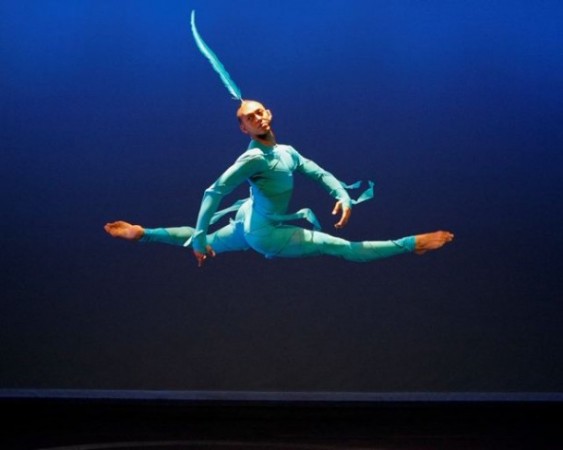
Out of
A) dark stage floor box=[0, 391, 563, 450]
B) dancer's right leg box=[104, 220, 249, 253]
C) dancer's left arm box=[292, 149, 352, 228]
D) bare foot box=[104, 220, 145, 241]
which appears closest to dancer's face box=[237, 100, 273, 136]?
dancer's left arm box=[292, 149, 352, 228]

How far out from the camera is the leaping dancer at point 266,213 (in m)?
3.08

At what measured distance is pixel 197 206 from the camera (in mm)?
4195

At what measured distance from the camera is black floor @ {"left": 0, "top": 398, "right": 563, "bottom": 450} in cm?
359

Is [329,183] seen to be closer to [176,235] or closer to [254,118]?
[254,118]

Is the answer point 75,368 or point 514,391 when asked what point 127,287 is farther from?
point 514,391

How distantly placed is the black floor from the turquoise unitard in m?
0.93

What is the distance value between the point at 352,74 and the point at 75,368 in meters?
2.09

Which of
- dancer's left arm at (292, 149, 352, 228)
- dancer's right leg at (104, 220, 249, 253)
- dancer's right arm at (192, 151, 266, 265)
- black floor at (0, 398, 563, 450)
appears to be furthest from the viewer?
black floor at (0, 398, 563, 450)

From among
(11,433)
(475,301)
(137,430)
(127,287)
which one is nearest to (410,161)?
(475,301)

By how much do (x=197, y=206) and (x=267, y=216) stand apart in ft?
3.53

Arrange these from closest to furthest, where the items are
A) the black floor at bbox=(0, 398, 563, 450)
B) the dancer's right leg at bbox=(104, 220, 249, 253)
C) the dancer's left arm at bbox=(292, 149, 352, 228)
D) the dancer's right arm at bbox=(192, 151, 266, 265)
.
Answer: the dancer's right arm at bbox=(192, 151, 266, 265)
the dancer's left arm at bbox=(292, 149, 352, 228)
the dancer's right leg at bbox=(104, 220, 249, 253)
the black floor at bbox=(0, 398, 563, 450)

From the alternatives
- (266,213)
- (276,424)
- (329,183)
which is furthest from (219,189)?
(276,424)

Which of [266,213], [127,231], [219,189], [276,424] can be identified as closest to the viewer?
[219,189]

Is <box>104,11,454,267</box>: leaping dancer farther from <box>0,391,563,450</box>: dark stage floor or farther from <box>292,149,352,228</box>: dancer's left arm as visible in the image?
<box>0,391,563,450</box>: dark stage floor
